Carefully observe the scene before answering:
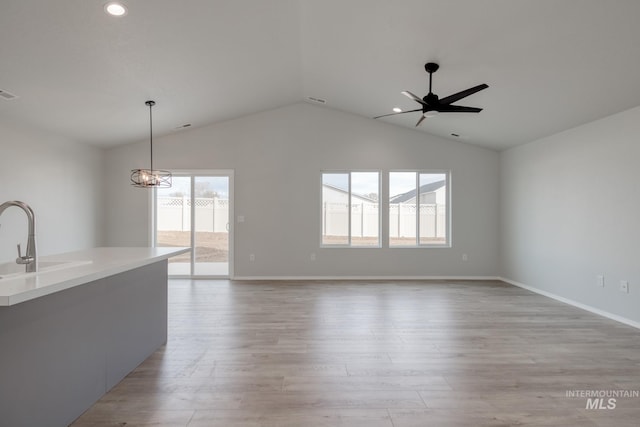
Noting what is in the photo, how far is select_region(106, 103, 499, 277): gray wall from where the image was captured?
6305mm

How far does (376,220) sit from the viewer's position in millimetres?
6500

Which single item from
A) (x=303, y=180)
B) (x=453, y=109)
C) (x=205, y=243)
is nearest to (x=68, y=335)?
(x=453, y=109)

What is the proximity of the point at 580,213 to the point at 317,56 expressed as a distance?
412cm

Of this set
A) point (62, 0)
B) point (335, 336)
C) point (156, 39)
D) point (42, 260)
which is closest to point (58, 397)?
Answer: point (42, 260)

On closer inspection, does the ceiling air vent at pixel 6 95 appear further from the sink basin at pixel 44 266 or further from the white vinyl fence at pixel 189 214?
the white vinyl fence at pixel 189 214

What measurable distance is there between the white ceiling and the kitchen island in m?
2.17

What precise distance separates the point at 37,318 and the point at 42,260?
2.59 ft

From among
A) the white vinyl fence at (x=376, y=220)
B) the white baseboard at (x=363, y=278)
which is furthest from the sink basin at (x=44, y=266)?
the white vinyl fence at (x=376, y=220)

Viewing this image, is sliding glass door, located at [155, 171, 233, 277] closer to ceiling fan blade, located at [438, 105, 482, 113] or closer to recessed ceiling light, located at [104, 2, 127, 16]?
recessed ceiling light, located at [104, 2, 127, 16]

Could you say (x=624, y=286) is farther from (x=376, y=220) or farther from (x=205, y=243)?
(x=205, y=243)

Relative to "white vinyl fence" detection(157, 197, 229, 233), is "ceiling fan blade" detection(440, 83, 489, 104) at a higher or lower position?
higher

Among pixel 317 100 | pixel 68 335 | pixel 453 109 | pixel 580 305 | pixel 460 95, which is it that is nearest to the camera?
pixel 68 335

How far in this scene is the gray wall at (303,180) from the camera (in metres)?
6.30

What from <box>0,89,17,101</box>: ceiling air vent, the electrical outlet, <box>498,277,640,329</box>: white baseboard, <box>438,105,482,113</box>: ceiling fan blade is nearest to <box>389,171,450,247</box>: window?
<box>498,277,640,329</box>: white baseboard
